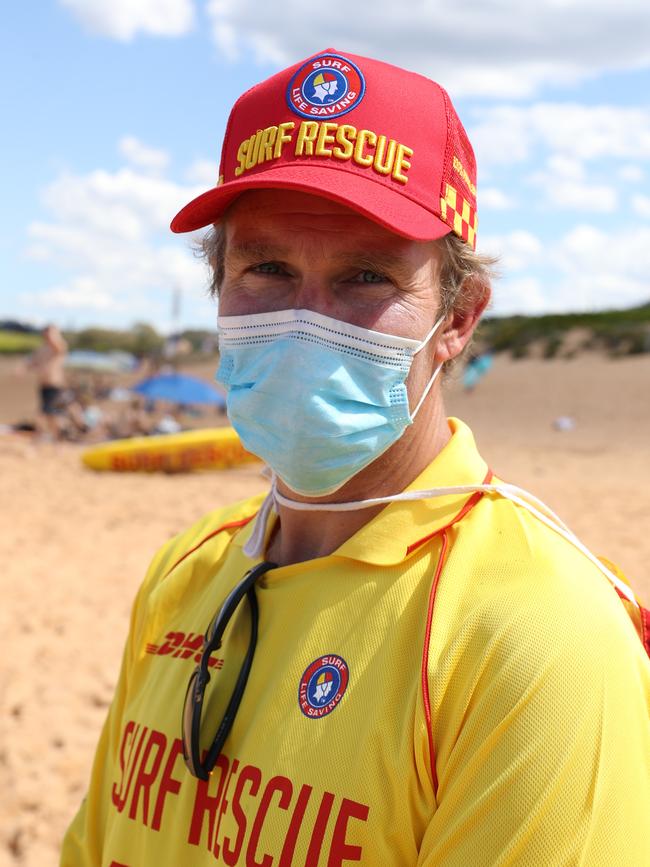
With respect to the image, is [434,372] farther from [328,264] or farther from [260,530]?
[260,530]

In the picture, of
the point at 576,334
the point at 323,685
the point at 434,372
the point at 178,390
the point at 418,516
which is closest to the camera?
the point at 323,685

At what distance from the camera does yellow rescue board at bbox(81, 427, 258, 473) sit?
1246cm

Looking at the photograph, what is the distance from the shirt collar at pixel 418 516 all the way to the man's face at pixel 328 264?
0.27 m

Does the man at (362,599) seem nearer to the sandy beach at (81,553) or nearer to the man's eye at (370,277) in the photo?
the man's eye at (370,277)

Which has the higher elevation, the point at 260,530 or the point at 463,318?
the point at 463,318

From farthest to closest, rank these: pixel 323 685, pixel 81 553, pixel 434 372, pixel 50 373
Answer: pixel 50 373, pixel 81 553, pixel 434 372, pixel 323 685

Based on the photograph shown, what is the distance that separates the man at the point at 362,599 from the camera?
4.29ft

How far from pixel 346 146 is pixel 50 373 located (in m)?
14.1

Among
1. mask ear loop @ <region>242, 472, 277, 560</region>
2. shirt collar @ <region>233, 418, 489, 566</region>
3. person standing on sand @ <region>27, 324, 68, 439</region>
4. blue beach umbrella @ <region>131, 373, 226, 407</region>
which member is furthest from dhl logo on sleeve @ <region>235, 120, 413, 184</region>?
blue beach umbrella @ <region>131, 373, 226, 407</region>

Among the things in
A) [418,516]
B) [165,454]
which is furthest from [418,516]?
[165,454]

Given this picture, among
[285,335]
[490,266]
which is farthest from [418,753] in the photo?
[490,266]

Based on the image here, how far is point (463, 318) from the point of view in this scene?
1969mm

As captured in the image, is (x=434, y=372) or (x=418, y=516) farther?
(x=434, y=372)

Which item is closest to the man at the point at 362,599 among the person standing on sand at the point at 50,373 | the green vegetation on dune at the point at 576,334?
the person standing on sand at the point at 50,373
